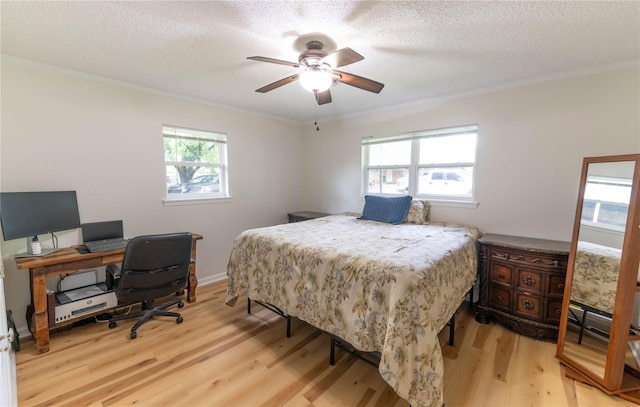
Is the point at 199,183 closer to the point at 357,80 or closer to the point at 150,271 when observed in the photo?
the point at 150,271

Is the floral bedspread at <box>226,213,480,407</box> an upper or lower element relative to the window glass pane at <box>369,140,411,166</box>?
lower

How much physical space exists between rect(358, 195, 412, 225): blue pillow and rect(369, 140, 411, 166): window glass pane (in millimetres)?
604

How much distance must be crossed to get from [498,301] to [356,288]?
5.42 feet

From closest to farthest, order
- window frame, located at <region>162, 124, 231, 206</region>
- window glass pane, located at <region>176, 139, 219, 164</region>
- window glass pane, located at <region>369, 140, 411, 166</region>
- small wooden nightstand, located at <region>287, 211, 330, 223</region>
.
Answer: window frame, located at <region>162, 124, 231, 206</region> → window glass pane, located at <region>176, 139, 219, 164</region> → window glass pane, located at <region>369, 140, 411, 166</region> → small wooden nightstand, located at <region>287, 211, 330, 223</region>

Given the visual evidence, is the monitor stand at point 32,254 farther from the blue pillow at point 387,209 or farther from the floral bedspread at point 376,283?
the blue pillow at point 387,209

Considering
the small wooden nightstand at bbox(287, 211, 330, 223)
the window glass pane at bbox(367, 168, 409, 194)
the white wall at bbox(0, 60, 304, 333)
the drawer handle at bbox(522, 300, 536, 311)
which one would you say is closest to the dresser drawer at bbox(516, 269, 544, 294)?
the drawer handle at bbox(522, 300, 536, 311)

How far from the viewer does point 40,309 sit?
2094 millimetres

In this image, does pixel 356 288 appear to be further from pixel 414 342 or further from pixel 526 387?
pixel 526 387

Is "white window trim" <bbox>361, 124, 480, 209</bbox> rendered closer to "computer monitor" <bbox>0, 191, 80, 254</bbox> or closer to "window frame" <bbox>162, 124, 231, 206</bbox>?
"window frame" <bbox>162, 124, 231, 206</bbox>

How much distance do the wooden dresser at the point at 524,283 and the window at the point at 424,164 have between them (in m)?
0.83

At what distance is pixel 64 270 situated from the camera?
218cm

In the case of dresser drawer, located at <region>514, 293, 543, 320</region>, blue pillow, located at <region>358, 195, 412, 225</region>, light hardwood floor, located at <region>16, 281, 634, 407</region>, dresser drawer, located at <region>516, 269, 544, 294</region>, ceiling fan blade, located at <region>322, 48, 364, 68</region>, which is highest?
ceiling fan blade, located at <region>322, 48, 364, 68</region>

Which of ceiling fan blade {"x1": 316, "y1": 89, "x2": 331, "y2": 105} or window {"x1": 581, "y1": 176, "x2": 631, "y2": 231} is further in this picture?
ceiling fan blade {"x1": 316, "y1": 89, "x2": 331, "y2": 105}

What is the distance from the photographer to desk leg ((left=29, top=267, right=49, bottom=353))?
2.06 m
